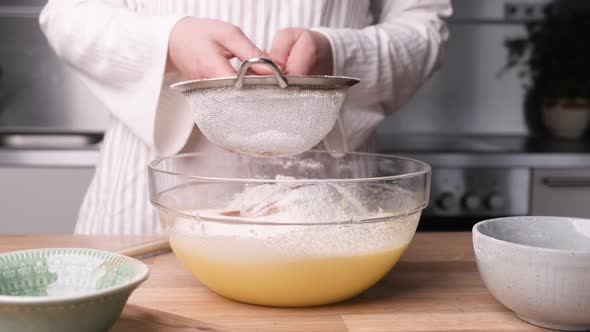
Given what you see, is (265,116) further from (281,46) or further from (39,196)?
(39,196)

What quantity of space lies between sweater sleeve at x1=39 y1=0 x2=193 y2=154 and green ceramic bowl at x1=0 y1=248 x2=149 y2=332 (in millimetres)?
425

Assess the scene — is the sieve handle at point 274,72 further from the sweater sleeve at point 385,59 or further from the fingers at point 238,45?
the sweater sleeve at point 385,59

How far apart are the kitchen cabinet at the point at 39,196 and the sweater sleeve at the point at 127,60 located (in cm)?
71

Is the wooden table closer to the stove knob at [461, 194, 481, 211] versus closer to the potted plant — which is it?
the stove knob at [461, 194, 481, 211]

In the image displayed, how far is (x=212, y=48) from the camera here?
2.40ft

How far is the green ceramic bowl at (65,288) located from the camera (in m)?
0.41

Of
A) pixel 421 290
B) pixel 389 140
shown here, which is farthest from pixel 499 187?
pixel 421 290

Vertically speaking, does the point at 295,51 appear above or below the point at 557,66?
above

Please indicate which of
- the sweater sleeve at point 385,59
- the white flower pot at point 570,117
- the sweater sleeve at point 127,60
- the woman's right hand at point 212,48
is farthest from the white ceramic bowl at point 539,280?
the white flower pot at point 570,117

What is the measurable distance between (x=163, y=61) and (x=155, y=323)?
1.54 feet

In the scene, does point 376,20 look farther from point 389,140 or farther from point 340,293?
point 340,293

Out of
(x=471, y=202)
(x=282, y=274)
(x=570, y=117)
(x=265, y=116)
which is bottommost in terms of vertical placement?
(x=471, y=202)

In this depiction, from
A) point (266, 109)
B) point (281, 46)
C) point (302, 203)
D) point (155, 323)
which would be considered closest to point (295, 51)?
point (281, 46)

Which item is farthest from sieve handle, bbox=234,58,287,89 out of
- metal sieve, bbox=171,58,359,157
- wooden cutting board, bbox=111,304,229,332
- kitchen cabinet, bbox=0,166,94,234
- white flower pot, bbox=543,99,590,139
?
white flower pot, bbox=543,99,590,139
